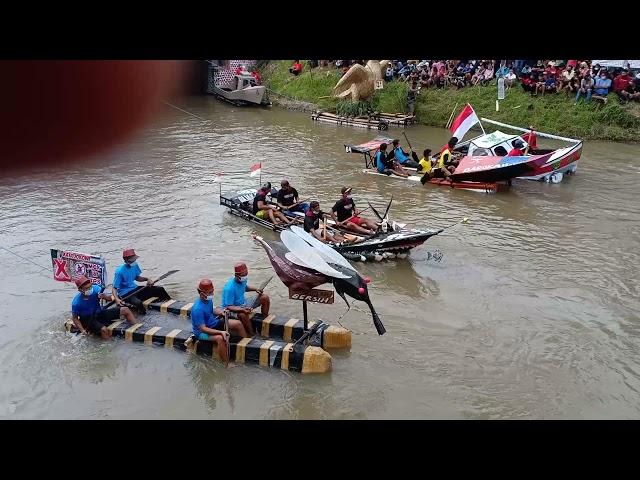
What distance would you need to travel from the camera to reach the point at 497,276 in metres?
11.8

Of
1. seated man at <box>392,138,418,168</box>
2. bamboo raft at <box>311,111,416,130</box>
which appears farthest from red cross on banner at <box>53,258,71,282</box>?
bamboo raft at <box>311,111,416,130</box>

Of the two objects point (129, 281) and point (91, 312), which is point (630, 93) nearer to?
point (129, 281)

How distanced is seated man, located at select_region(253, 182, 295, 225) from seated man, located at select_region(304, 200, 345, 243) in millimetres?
1352

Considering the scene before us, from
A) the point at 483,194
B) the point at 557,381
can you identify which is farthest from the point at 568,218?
the point at 557,381

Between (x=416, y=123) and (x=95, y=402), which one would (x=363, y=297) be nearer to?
(x=95, y=402)

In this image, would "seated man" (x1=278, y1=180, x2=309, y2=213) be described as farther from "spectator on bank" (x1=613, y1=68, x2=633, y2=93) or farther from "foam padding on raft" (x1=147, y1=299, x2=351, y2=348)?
"spectator on bank" (x1=613, y1=68, x2=633, y2=93)

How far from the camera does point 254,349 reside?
843cm

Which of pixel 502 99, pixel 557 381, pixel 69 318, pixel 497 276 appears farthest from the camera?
pixel 502 99

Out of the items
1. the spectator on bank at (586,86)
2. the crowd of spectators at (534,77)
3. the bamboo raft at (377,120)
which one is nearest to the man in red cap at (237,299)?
the crowd of spectators at (534,77)

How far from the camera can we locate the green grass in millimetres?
23203

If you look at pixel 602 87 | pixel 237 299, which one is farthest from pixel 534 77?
pixel 237 299

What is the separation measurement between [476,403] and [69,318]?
23.3ft

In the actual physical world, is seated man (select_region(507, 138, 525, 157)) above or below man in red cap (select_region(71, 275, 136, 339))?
above

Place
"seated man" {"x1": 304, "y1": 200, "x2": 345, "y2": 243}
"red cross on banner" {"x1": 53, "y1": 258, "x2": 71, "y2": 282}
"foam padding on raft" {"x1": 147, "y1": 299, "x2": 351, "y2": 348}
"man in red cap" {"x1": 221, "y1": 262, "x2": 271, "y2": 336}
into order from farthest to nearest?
"seated man" {"x1": 304, "y1": 200, "x2": 345, "y2": 243}
"red cross on banner" {"x1": 53, "y1": 258, "x2": 71, "y2": 282}
"foam padding on raft" {"x1": 147, "y1": 299, "x2": 351, "y2": 348}
"man in red cap" {"x1": 221, "y1": 262, "x2": 271, "y2": 336}
